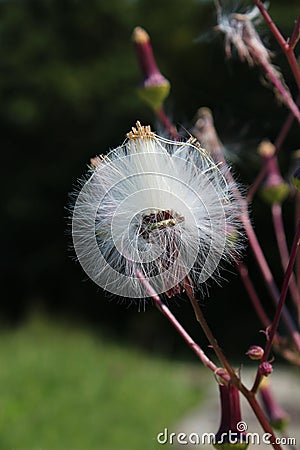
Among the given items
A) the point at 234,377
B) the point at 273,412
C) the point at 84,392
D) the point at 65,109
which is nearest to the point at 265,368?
the point at 234,377

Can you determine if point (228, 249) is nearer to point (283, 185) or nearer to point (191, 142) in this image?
point (191, 142)

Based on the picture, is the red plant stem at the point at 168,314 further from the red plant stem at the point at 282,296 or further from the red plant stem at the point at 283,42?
the red plant stem at the point at 283,42

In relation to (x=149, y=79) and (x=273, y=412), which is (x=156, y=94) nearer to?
(x=149, y=79)

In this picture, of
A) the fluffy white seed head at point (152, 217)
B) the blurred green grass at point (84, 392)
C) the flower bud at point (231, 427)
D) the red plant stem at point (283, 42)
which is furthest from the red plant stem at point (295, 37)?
the blurred green grass at point (84, 392)

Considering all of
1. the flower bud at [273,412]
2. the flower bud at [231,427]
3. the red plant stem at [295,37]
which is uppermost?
the red plant stem at [295,37]

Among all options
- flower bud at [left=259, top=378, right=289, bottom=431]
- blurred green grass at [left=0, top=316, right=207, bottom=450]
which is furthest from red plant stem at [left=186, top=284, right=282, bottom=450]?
blurred green grass at [left=0, top=316, right=207, bottom=450]
